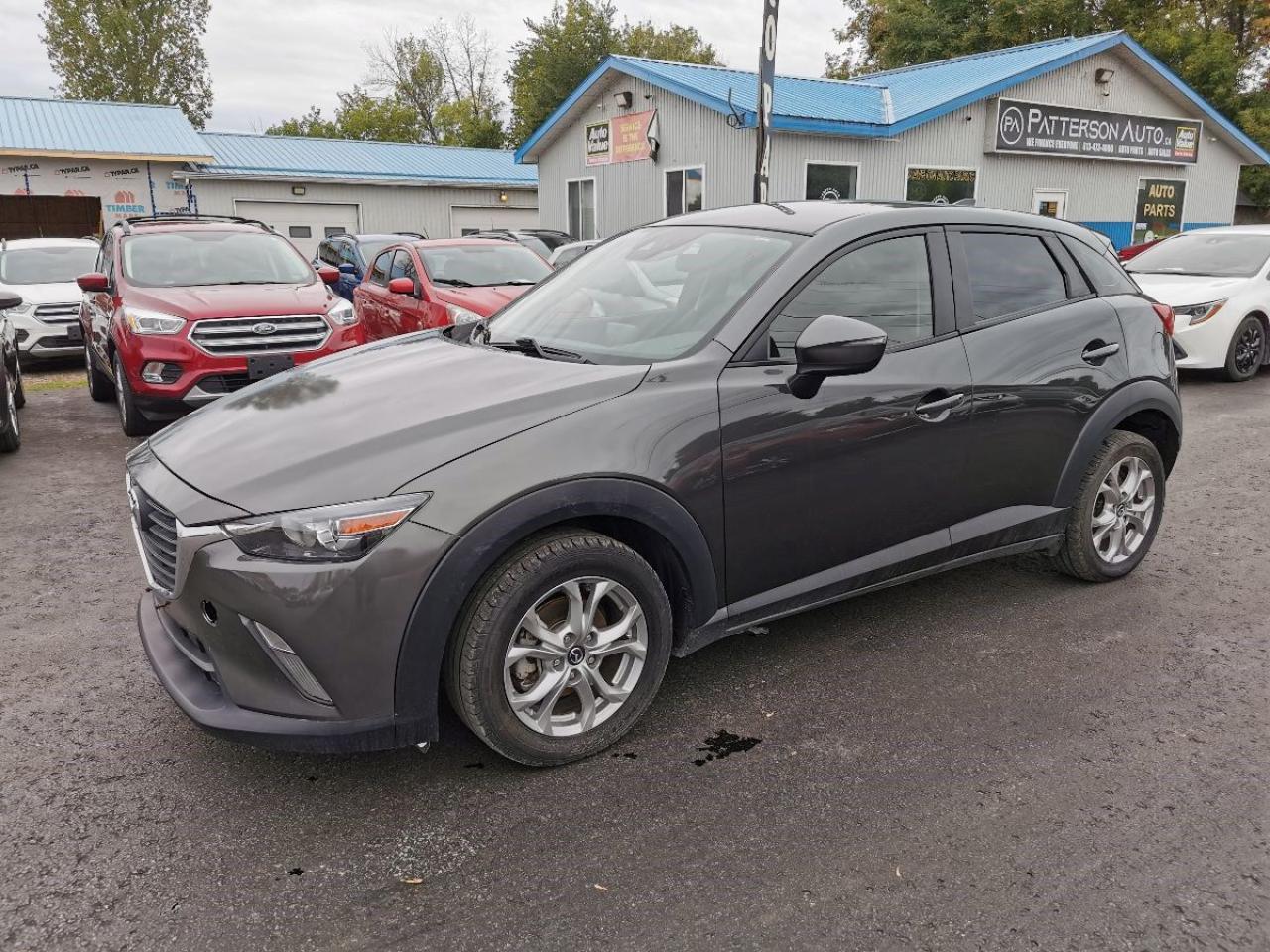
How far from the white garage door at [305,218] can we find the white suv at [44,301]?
1448cm

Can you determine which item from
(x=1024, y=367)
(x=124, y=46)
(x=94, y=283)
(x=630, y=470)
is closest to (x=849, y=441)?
(x=630, y=470)

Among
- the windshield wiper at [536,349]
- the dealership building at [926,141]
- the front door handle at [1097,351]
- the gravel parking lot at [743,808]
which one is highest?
the dealership building at [926,141]

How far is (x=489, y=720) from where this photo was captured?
9.22 feet

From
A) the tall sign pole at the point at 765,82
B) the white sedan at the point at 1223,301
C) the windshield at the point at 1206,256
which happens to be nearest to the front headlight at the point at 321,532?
the white sedan at the point at 1223,301

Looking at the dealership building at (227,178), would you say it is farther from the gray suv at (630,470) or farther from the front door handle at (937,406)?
the front door handle at (937,406)

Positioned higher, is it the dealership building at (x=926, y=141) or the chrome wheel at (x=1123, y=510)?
the dealership building at (x=926, y=141)

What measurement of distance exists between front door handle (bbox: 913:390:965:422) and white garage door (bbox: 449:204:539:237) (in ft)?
91.1

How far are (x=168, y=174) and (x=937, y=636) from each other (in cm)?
2591

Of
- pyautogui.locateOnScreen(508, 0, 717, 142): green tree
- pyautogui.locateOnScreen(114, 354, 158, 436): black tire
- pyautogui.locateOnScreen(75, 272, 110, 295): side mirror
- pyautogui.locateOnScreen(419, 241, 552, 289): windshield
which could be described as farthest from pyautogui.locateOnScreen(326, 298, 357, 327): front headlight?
pyautogui.locateOnScreen(508, 0, 717, 142): green tree

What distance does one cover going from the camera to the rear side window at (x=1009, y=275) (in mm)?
3926

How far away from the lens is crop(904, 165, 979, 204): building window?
63.6ft

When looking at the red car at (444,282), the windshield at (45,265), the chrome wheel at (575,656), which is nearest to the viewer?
the chrome wheel at (575,656)

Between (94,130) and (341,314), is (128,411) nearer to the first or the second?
(341,314)

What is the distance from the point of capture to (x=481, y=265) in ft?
33.6
